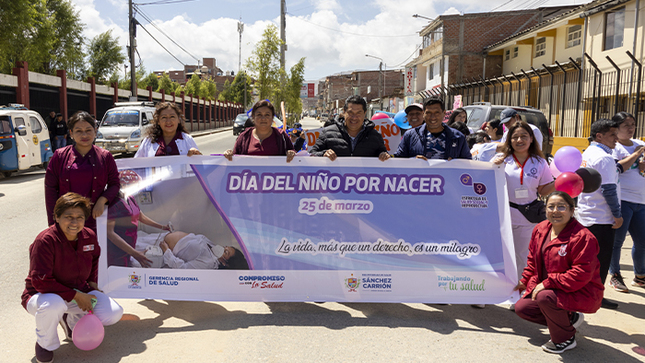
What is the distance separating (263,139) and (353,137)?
3.11ft

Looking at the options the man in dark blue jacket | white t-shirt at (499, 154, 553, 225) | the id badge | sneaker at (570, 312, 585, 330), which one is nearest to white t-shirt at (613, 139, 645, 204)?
white t-shirt at (499, 154, 553, 225)

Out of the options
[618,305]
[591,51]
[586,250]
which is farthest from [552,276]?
[591,51]

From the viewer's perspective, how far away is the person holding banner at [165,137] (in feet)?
15.9

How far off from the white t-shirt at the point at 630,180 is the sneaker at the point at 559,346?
7.02 ft

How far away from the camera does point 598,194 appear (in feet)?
15.5

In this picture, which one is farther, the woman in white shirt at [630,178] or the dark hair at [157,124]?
the woman in white shirt at [630,178]

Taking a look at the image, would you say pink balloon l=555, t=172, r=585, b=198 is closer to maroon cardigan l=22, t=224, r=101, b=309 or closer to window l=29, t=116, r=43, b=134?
maroon cardigan l=22, t=224, r=101, b=309

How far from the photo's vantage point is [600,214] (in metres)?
4.70

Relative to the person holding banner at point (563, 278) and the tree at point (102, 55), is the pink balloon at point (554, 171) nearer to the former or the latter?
the person holding banner at point (563, 278)

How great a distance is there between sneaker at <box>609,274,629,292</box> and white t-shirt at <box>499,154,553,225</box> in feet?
5.62

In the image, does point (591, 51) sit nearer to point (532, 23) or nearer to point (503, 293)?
point (532, 23)

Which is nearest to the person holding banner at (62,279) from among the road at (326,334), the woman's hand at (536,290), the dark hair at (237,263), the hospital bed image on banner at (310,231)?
the road at (326,334)

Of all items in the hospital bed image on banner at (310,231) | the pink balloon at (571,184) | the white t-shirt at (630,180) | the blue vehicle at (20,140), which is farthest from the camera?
the blue vehicle at (20,140)

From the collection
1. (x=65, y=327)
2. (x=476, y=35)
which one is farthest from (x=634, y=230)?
(x=476, y=35)
